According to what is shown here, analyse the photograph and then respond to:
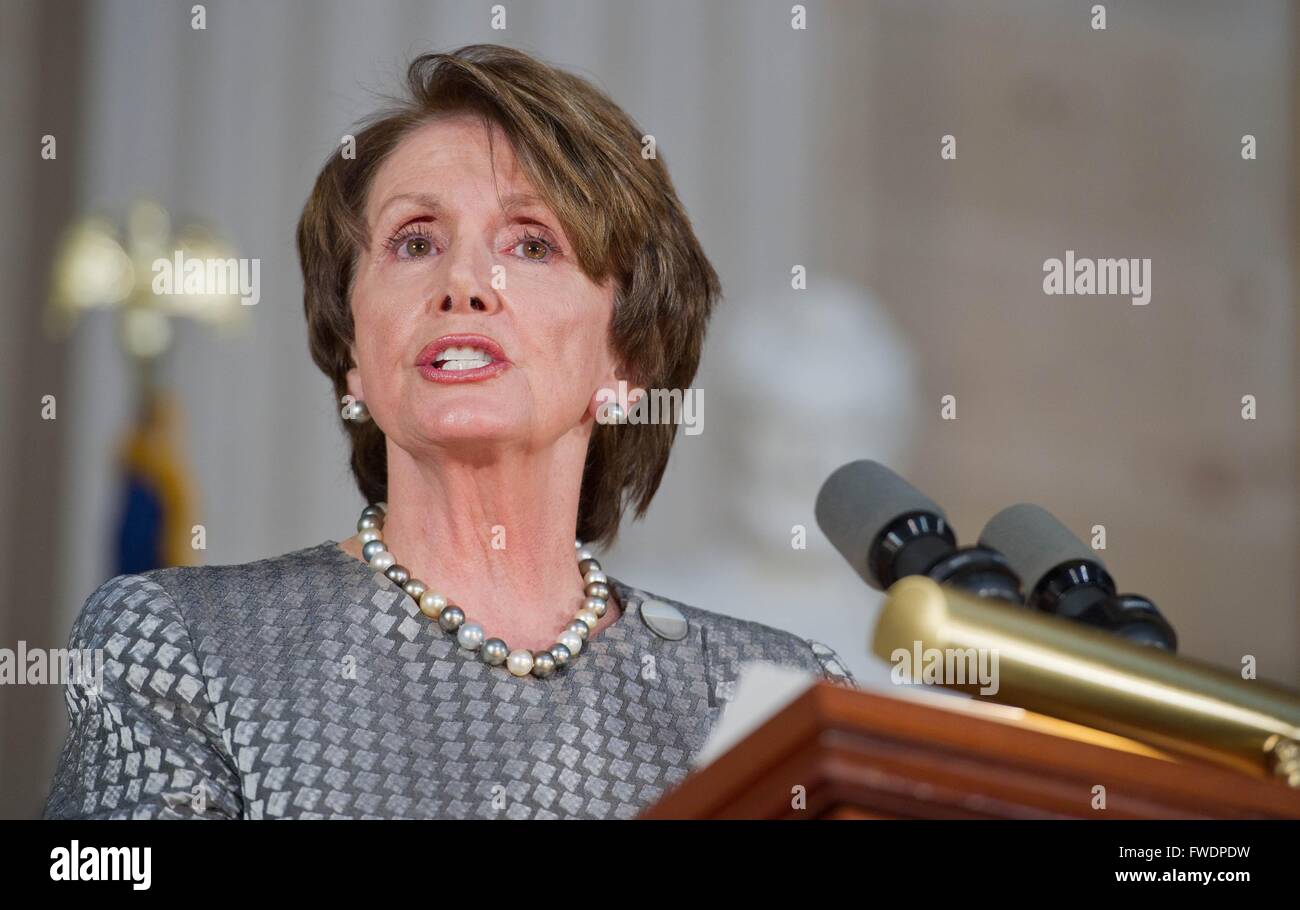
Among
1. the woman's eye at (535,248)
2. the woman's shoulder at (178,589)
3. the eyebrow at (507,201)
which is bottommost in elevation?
the woman's shoulder at (178,589)

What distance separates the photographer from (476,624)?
1.77 meters

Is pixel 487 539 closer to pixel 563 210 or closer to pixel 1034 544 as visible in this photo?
pixel 563 210

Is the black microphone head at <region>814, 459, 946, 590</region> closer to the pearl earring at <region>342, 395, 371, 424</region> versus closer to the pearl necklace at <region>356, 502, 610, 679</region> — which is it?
the pearl necklace at <region>356, 502, 610, 679</region>

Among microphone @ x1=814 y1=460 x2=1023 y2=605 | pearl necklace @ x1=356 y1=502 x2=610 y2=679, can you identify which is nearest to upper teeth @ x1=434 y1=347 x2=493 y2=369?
pearl necklace @ x1=356 y1=502 x2=610 y2=679

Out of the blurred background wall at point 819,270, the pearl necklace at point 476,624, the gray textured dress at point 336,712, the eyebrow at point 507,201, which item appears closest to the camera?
the gray textured dress at point 336,712

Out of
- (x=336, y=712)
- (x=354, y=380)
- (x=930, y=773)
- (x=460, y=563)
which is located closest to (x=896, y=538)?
(x=930, y=773)

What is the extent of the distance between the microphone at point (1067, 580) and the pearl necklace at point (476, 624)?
675mm

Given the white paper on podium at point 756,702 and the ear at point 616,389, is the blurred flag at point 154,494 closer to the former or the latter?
the ear at point 616,389

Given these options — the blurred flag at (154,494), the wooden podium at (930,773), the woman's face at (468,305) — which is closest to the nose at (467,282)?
the woman's face at (468,305)

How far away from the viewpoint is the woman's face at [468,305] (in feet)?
5.82

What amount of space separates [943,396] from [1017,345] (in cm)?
28

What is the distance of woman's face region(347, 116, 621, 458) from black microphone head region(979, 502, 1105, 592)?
73 cm

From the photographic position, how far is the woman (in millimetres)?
1563
